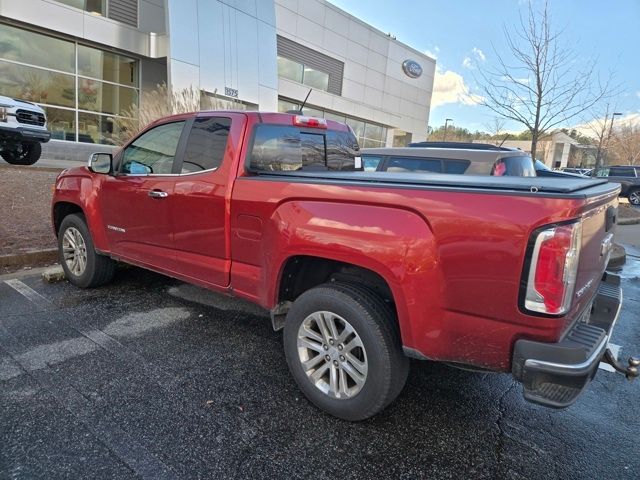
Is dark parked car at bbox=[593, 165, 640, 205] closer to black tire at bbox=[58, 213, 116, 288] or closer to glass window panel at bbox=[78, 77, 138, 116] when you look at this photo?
glass window panel at bbox=[78, 77, 138, 116]

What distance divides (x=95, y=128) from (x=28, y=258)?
13.8 metres

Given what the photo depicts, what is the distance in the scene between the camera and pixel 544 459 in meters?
2.44

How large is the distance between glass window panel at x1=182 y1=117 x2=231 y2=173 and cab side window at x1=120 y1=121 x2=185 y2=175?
198mm

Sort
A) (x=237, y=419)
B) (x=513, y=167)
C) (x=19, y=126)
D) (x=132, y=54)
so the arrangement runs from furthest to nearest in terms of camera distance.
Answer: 1. (x=132, y=54)
2. (x=19, y=126)
3. (x=513, y=167)
4. (x=237, y=419)

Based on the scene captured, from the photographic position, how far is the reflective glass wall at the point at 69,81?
15188 millimetres

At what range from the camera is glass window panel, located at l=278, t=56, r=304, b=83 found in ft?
82.5

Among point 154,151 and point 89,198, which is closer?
point 154,151

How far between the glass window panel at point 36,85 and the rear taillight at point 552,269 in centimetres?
1797

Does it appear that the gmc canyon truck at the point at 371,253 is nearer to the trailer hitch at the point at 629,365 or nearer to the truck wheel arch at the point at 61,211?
the trailer hitch at the point at 629,365

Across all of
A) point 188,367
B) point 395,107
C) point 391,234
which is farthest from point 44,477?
point 395,107

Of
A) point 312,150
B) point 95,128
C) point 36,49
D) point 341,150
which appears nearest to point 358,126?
point 95,128

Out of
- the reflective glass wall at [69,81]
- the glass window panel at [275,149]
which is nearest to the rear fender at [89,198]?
the glass window panel at [275,149]

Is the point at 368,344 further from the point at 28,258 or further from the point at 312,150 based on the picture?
the point at 28,258

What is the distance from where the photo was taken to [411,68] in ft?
114
